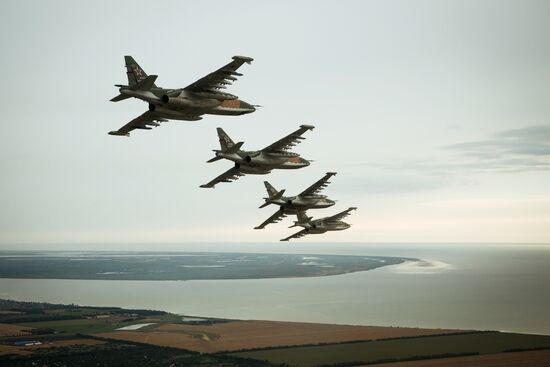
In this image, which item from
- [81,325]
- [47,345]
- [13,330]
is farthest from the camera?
[81,325]

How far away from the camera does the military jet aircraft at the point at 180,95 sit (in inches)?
1064

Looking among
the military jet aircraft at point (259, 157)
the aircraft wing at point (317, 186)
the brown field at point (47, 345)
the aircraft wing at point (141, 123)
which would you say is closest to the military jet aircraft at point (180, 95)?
the aircraft wing at point (141, 123)

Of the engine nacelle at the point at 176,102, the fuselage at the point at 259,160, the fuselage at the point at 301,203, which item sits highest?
the engine nacelle at the point at 176,102

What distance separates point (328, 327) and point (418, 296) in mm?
64095

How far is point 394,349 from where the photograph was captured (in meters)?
77.4

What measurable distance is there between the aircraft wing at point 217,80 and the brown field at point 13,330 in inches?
3272

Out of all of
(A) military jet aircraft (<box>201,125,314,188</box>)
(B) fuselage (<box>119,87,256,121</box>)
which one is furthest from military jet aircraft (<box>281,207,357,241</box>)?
(B) fuselage (<box>119,87,256,121</box>)

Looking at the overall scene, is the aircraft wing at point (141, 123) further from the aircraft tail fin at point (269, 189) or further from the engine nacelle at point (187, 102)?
the aircraft tail fin at point (269, 189)

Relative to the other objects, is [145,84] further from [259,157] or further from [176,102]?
[259,157]

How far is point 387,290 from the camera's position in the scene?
17538 cm

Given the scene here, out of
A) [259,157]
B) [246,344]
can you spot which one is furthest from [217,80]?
[246,344]

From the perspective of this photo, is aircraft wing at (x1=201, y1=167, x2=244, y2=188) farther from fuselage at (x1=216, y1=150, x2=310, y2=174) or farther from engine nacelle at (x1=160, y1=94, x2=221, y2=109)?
engine nacelle at (x1=160, y1=94, x2=221, y2=109)

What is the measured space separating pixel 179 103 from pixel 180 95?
41cm

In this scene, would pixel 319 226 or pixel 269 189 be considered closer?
pixel 269 189
